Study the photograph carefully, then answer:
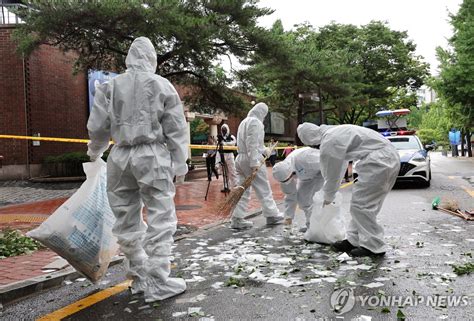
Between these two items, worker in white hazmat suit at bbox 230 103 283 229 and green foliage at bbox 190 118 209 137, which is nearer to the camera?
worker in white hazmat suit at bbox 230 103 283 229

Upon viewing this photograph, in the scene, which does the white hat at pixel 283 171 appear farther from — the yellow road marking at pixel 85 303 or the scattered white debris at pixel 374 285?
the yellow road marking at pixel 85 303

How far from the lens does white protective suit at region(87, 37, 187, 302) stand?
12.8 ft

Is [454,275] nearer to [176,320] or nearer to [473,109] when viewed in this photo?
[176,320]

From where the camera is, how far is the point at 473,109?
87.9ft

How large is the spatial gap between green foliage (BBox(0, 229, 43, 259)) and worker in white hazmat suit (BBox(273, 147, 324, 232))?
3.48 m

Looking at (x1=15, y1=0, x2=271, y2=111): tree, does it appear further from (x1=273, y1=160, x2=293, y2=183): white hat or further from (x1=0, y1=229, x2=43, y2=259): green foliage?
(x1=0, y1=229, x2=43, y2=259): green foliage

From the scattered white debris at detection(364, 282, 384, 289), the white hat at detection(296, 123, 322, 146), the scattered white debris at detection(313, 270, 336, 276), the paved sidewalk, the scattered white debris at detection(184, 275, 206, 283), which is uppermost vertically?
the white hat at detection(296, 123, 322, 146)

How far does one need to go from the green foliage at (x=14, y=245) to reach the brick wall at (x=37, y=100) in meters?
11.3

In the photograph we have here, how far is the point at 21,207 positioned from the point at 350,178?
430 inches

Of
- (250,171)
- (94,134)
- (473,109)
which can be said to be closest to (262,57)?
(250,171)

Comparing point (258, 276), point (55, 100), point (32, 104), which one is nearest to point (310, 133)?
point (258, 276)

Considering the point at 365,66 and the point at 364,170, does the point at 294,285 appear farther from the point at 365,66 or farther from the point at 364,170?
the point at 365,66

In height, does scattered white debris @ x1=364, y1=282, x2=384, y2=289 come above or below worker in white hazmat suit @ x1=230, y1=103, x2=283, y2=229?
below

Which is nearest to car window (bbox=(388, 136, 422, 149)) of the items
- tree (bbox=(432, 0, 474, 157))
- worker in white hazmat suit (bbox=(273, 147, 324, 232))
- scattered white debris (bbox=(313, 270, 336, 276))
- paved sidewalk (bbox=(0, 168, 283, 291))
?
paved sidewalk (bbox=(0, 168, 283, 291))
